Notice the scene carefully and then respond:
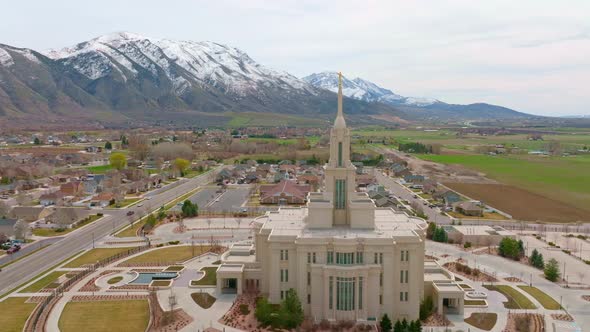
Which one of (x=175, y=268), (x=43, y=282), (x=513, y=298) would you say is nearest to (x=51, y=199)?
(x=43, y=282)

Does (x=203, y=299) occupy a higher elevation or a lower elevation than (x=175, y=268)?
lower

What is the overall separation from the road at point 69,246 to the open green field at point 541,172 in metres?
87.9

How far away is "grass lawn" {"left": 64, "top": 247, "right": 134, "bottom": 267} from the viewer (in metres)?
58.4

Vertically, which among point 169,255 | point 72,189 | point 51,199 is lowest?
point 169,255

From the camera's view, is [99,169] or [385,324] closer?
[385,324]

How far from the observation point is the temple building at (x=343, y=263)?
138 ft

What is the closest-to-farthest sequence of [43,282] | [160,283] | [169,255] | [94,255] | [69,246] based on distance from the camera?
[160,283], [43,282], [169,255], [94,255], [69,246]

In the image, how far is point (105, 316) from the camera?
141 feet

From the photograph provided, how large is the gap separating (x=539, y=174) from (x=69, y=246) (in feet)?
413

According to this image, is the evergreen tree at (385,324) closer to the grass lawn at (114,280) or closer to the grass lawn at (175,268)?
the grass lawn at (175,268)

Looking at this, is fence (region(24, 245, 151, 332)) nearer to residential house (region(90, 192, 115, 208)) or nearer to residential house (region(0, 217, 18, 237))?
residential house (region(0, 217, 18, 237))

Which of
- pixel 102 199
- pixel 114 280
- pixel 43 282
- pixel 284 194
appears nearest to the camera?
pixel 43 282

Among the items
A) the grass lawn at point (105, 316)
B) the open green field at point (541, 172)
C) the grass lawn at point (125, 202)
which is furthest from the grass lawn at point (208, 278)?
the open green field at point (541, 172)

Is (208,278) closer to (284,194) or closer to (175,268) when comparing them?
(175,268)
